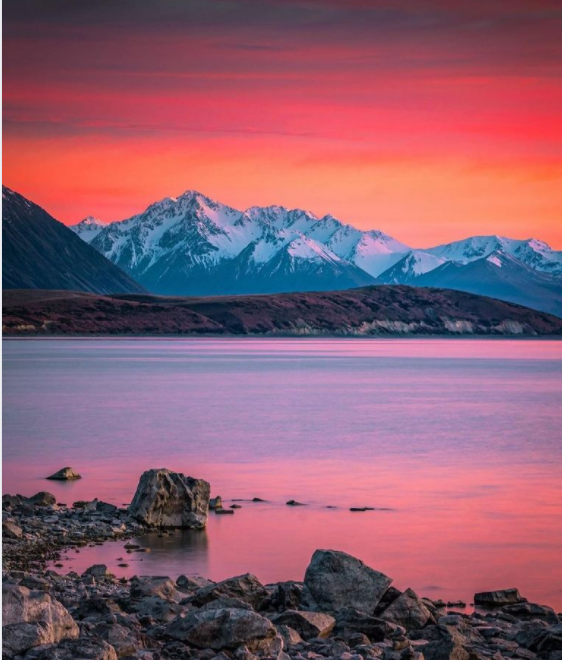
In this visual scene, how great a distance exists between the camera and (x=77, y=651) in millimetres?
9875

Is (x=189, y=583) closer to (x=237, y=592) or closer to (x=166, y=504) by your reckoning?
(x=237, y=592)

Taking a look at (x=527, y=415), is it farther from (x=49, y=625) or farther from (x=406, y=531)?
(x=49, y=625)

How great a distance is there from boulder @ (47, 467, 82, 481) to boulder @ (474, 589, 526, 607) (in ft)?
54.8

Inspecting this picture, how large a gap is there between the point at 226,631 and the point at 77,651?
6.95 ft

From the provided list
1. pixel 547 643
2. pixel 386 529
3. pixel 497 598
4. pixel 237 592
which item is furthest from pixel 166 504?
pixel 547 643

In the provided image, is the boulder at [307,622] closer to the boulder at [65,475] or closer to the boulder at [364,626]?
the boulder at [364,626]

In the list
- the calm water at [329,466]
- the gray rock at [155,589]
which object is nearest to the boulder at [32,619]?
the gray rock at [155,589]

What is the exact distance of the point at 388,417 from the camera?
55.8 m

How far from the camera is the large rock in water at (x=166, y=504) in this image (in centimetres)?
2250

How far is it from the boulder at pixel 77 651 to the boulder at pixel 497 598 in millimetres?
7864

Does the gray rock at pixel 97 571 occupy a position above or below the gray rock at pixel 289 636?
below

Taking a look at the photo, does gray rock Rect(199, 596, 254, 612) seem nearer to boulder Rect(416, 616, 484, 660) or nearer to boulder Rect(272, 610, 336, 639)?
boulder Rect(272, 610, 336, 639)

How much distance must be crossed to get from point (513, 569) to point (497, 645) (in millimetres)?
6934

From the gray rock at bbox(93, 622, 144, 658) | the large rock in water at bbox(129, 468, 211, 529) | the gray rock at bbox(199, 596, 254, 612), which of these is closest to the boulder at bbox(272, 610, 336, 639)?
the gray rock at bbox(199, 596, 254, 612)
